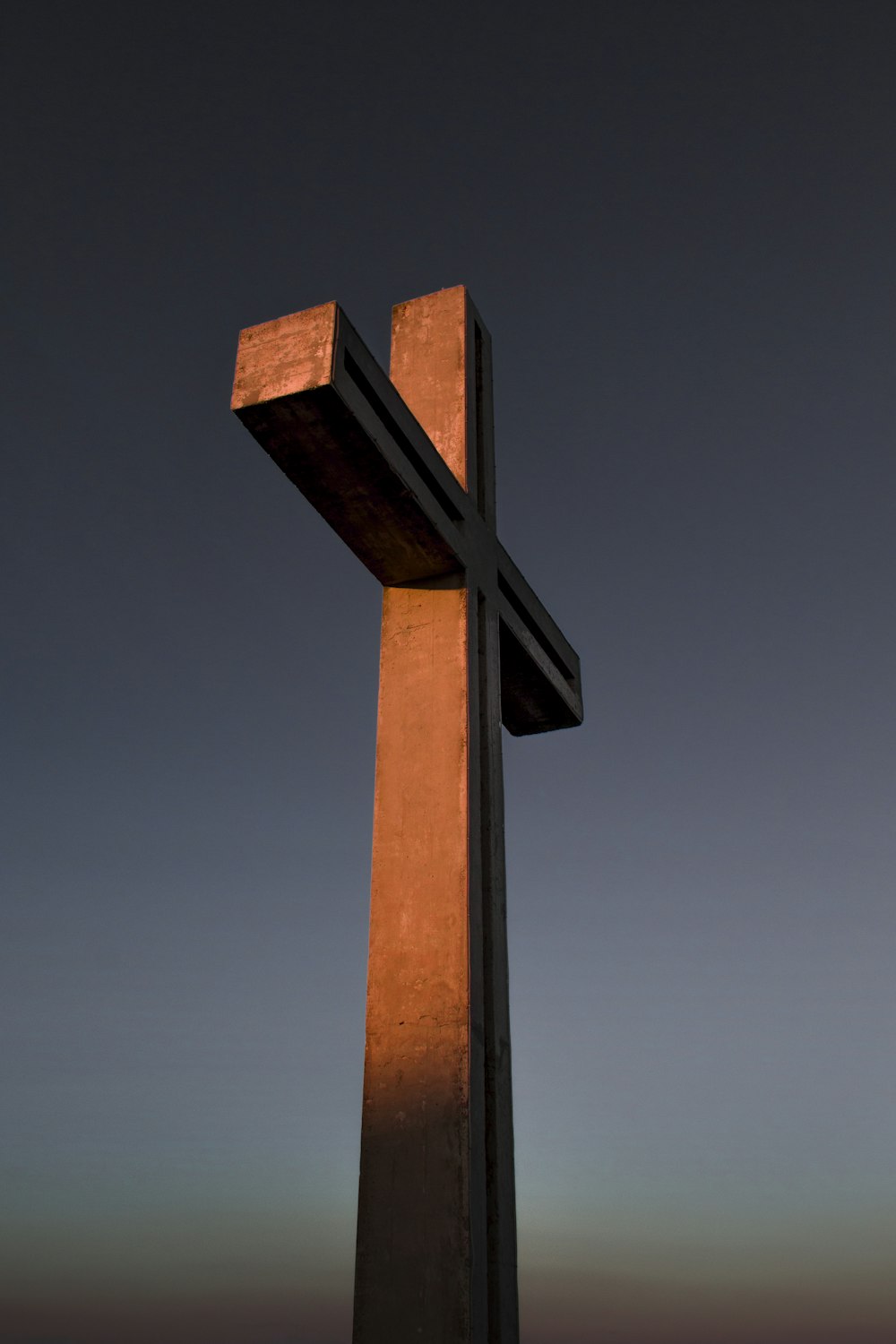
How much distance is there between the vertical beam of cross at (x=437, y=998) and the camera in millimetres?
4160

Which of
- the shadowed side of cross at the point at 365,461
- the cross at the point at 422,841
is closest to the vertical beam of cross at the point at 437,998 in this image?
the cross at the point at 422,841

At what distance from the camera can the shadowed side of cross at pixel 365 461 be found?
4.69 metres

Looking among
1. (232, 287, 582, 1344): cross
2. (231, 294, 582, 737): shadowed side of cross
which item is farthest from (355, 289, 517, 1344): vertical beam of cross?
(231, 294, 582, 737): shadowed side of cross

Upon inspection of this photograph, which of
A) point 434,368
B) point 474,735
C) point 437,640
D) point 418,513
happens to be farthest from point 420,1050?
point 434,368

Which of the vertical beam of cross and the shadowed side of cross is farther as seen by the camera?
the shadowed side of cross

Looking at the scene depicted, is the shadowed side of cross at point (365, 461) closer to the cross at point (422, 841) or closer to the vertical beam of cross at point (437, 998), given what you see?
the cross at point (422, 841)

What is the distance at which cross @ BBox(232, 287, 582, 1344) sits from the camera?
4.21m

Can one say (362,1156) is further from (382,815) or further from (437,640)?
(437,640)

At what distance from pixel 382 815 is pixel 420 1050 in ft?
3.45

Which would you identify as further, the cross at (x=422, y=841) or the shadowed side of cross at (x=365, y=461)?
the shadowed side of cross at (x=365, y=461)

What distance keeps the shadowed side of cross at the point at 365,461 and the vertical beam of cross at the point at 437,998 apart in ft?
0.85

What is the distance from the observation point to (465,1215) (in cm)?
414

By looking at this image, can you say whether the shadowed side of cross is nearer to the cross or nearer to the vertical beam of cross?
the cross

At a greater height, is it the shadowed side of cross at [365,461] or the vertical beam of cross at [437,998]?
the shadowed side of cross at [365,461]
